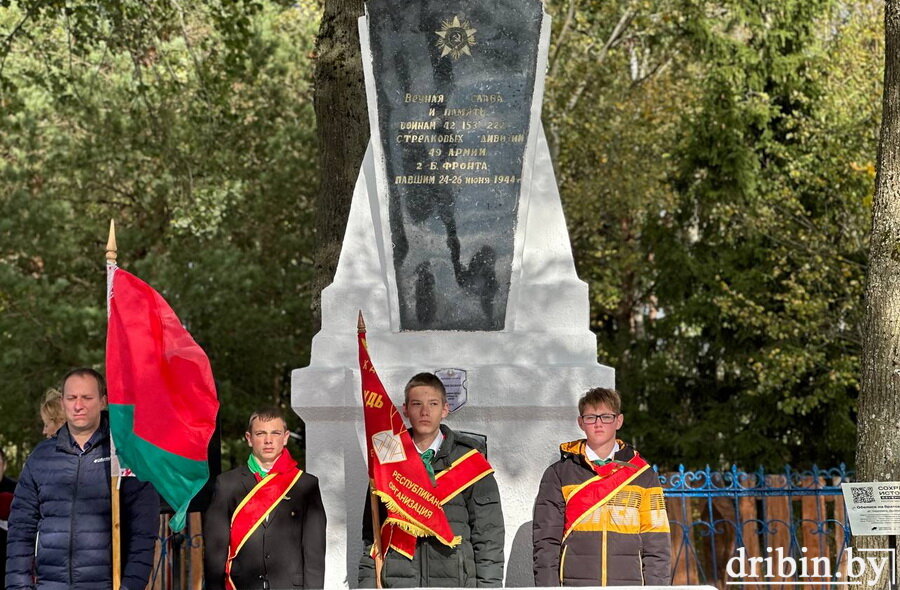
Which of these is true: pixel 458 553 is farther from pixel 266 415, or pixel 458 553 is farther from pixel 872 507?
pixel 872 507

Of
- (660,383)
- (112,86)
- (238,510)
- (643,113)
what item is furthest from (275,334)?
(238,510)

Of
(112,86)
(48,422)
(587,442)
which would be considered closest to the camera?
(587,442)

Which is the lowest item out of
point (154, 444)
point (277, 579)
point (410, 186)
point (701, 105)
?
point (277, 579)

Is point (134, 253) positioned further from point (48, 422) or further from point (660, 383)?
point (48, 422)

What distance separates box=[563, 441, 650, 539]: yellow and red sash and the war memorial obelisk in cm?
121

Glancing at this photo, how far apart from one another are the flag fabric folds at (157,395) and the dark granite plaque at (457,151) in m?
1.80

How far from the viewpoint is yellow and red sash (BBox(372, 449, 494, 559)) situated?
19.5ft

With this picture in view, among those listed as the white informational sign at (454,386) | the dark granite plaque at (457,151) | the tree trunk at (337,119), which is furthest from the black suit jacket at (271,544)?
the tree trunk at (337,119)

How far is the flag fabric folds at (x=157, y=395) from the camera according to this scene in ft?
18.3

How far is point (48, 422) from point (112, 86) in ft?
48.6

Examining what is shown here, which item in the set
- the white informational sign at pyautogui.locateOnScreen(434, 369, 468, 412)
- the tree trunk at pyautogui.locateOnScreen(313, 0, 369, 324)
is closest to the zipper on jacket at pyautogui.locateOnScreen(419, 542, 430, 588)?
the white informational sign at pyautogui.locateOnScreen(434, 369, 468, 412)

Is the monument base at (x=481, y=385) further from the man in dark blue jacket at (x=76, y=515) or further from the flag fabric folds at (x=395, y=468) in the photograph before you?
the man in dark blue jacket at (x=76, y=515)

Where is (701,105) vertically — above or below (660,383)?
above

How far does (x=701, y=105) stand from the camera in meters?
21.2
